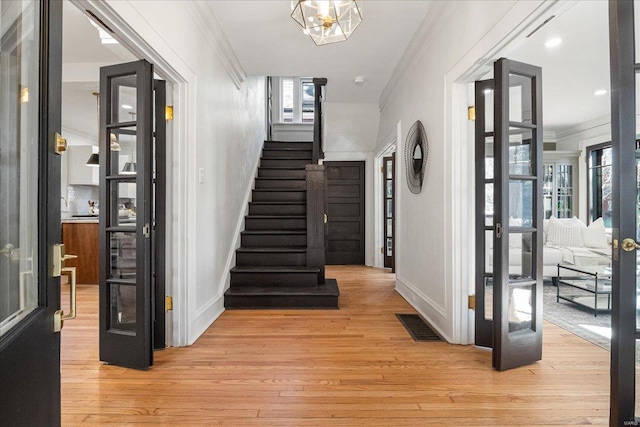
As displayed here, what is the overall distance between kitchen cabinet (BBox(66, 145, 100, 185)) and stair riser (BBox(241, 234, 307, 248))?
17.6 ft

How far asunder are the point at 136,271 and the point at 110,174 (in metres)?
0.70

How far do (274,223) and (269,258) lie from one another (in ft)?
2.34

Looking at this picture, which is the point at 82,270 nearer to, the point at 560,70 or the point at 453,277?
the point at 453,277

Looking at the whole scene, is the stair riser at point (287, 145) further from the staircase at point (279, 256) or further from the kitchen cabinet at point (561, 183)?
the kitchen cabinet at point (561, 183)

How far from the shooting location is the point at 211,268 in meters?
3.11

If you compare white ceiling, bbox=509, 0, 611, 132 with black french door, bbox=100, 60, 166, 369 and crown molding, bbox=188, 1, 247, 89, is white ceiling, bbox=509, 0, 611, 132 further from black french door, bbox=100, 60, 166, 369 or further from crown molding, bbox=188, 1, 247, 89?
black french door, bbox=100, 60, 166, 369

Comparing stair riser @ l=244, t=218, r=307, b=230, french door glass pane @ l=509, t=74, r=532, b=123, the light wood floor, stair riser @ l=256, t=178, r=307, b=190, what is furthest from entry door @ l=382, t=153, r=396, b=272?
french door glass pane @ l=509, t=74, r=532, b=123

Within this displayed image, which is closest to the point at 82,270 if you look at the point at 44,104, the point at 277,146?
the point at 277,146

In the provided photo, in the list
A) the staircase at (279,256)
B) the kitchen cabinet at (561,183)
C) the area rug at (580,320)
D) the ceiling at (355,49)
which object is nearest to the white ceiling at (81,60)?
the ceiling at (355,49)

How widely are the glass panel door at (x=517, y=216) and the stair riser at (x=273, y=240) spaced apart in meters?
2.52

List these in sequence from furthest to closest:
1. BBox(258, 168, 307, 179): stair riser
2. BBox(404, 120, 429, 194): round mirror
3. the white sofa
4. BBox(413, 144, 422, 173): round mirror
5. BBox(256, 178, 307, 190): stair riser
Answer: BBox(258, 168, 307, 179): stair riser → BBox(256, 178, 307, 190): stair riser → the white sofa → BBox(413, 144, 422, 173): round mirror → BBox(404, 120, 429, 194): round mirror

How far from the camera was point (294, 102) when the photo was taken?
8.31m

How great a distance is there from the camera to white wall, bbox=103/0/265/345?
88.4 inches

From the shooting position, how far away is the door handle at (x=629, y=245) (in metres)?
1.33
